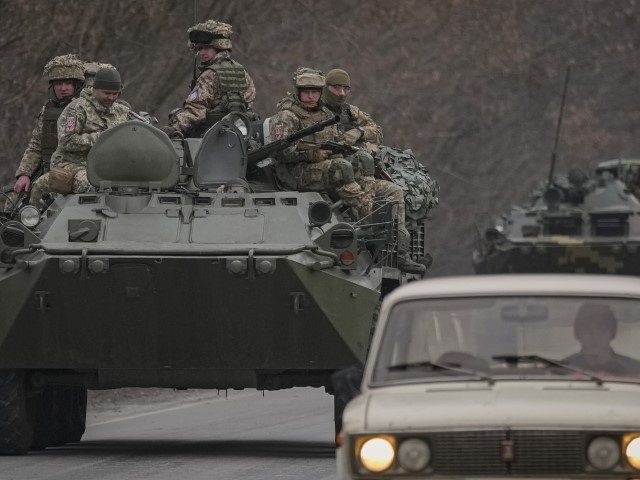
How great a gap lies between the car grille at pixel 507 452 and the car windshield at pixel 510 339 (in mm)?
543

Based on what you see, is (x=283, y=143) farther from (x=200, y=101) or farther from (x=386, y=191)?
(x=200, y=101)

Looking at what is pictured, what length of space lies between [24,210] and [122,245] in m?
0.86

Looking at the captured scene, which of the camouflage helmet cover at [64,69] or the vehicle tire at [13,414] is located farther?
the camouflage helmet cover at [64,69]

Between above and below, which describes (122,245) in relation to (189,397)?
above

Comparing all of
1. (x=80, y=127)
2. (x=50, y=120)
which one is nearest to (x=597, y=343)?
(x=80, y=127)

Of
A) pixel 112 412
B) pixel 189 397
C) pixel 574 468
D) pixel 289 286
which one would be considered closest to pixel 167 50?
pixel 189 397

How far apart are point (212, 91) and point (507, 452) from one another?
377 inches

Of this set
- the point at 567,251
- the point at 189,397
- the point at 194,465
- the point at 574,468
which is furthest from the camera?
the point at 567,251

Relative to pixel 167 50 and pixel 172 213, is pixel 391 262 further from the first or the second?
pixel 167 50

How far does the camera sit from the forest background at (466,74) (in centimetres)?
3859

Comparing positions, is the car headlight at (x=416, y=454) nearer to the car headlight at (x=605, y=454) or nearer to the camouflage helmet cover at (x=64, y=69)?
the car headlight at (x=605, y=454)

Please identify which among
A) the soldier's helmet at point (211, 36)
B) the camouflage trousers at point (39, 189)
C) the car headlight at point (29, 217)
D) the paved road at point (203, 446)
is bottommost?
the paved road at point (203, 446)

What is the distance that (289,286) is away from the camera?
13.4m

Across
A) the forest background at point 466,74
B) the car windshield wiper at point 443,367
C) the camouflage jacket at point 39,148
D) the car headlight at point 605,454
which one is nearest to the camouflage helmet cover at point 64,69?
the camouflage jacket at point 39,148
